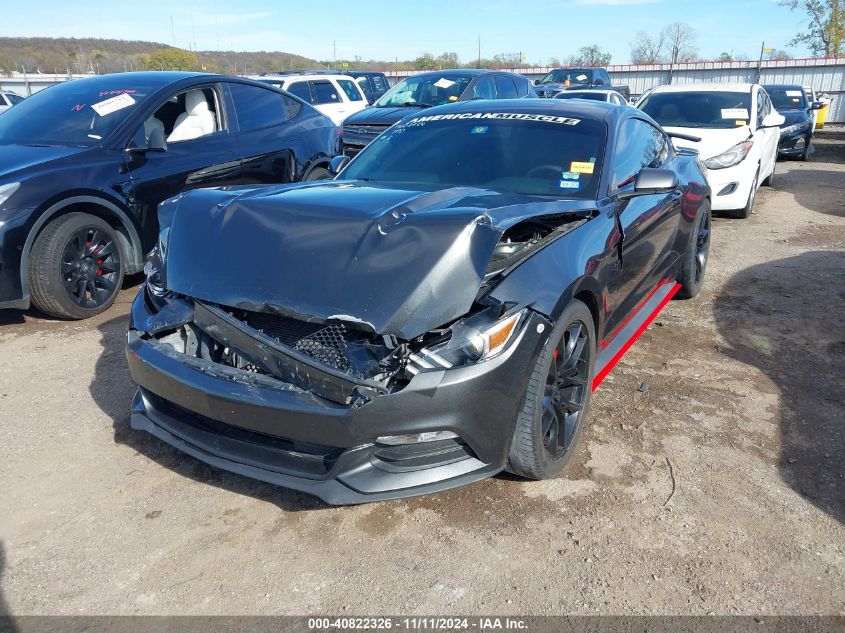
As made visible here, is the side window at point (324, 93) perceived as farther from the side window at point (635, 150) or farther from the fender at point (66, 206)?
the side window at point (635, 150)

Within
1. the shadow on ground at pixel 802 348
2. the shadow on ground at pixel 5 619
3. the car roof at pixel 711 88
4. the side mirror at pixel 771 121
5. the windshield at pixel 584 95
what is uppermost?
the car roof at pixel 711 88

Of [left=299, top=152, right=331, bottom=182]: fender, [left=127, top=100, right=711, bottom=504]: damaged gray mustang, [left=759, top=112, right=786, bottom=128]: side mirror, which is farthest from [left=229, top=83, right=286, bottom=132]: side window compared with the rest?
[left=759, top=112, right=786, bottom=128]: side mirror

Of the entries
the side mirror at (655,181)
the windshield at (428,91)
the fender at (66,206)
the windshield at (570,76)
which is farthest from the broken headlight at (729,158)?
the windshield at (570,76)

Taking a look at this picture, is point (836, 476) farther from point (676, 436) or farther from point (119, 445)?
point (119, 445)

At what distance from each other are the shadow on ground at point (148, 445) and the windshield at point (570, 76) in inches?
875

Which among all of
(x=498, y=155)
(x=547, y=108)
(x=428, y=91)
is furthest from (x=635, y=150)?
(x=428, y=91)

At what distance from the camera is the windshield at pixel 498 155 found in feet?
11.7

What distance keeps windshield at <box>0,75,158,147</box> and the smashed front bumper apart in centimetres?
344

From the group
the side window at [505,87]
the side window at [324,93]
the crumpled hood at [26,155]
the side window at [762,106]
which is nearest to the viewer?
the crumpled hood at [26,155]

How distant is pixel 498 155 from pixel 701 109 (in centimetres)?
665

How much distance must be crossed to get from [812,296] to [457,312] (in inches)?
177

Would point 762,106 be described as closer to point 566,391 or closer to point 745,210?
point 745,210

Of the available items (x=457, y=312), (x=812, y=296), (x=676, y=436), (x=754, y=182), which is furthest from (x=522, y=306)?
(x=754, y=182)

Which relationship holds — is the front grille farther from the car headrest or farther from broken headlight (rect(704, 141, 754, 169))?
Result: broken headlight (rect(704, 141, 754, 169))
